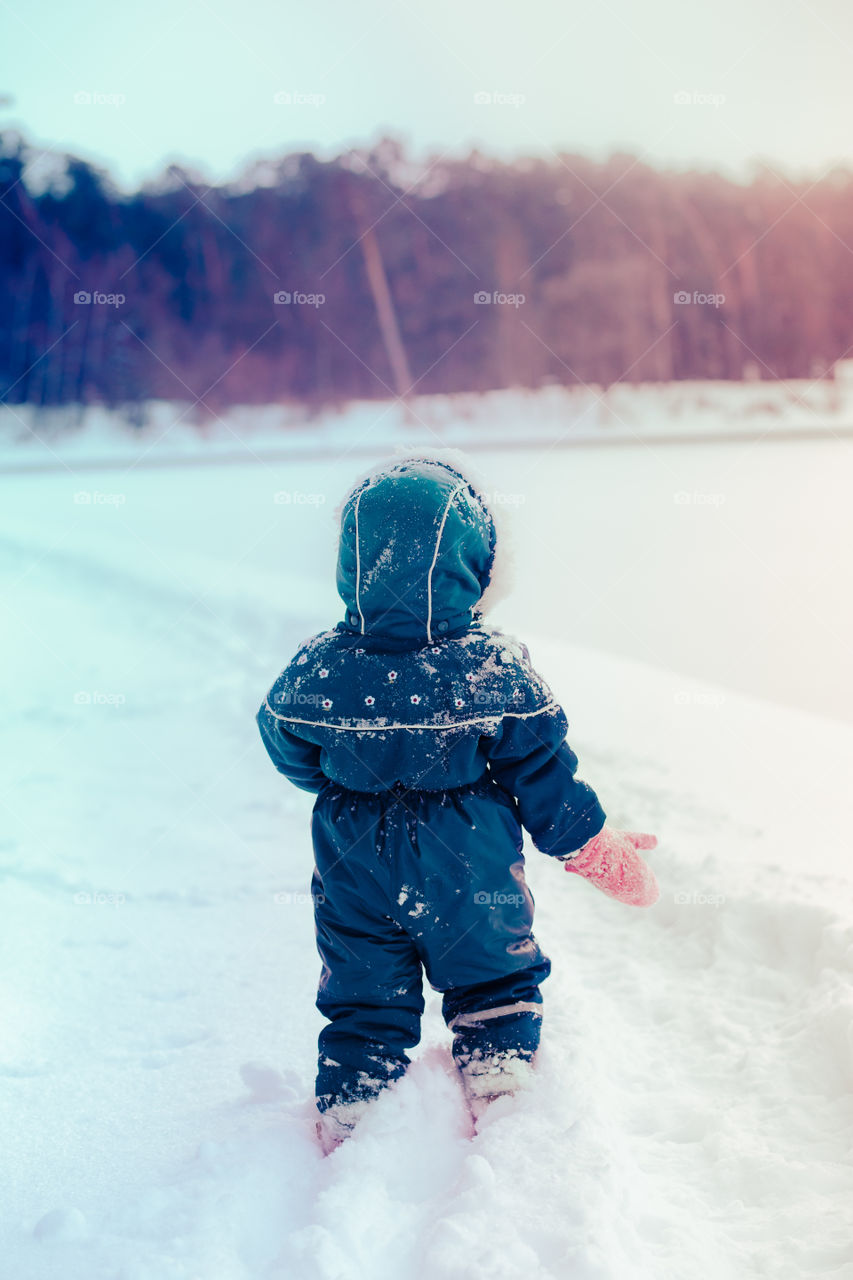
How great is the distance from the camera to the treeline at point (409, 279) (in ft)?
29.1

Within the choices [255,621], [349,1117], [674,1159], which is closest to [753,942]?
[674,1159]

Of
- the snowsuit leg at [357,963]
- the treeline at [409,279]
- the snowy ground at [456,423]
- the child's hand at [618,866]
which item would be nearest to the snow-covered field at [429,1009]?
the snowsuit leg at [357,963]

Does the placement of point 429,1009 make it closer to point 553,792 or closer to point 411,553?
point 553,792

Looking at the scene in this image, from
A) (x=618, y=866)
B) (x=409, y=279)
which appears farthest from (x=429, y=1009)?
(x=409, y=279)

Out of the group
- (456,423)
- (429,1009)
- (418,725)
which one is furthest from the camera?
(456,423)

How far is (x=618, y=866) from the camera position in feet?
3.47

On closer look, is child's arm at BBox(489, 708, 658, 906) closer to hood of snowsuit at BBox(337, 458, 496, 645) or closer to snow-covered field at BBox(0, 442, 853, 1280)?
hood of snowsuit at BBox(337, 458, 496, 645)

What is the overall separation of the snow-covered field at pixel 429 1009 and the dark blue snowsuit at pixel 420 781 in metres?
0.09

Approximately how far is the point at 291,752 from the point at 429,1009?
1.77 ft

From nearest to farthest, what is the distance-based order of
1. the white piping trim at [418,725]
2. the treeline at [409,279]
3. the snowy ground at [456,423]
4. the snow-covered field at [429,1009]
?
the snow-covered field at [429,1009] < the white piping trim at [418,725] < the treeline at [409,279] < the snowy ground at [456,423]

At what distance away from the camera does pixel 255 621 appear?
349cm

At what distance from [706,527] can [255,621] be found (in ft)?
11.5

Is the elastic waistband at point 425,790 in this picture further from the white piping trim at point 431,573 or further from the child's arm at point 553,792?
the white piping trim at point 431,573

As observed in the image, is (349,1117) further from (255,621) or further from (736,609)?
(736,609)
